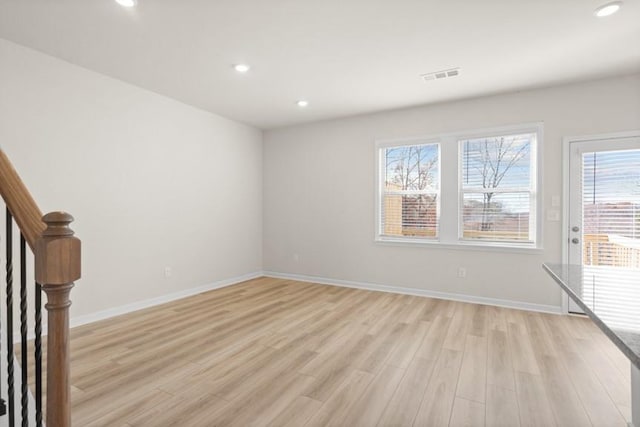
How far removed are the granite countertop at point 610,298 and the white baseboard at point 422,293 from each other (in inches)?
87.1

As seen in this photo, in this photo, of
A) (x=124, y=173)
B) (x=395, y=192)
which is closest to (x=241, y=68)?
(x=124, y=173)

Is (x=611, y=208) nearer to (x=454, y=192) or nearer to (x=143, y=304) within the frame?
(x=454, y=192)

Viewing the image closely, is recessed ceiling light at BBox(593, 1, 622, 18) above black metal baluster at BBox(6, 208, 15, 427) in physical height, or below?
above

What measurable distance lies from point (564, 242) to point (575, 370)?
1.83 metres

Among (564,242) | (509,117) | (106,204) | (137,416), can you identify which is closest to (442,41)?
(509,117)

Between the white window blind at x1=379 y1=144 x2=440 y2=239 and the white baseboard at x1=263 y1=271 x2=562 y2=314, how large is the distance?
800 mm

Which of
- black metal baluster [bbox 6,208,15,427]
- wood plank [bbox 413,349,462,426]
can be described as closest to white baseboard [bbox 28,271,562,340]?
wood plank [bbox 413,349,462,426]

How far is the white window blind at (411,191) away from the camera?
15.3 ft

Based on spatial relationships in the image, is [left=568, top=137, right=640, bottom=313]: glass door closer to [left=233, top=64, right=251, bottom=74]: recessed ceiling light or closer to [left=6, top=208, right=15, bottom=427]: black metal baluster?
[left=233, top=64, right=251, bottom=74]: recessed ceiling light

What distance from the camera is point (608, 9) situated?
94.3 inches

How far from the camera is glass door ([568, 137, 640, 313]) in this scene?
346 cm

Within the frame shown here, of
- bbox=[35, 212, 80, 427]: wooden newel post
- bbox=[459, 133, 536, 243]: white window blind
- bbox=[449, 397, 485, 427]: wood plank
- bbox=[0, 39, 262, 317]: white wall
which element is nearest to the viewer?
bbox=[35, 212, 80, 427]: wooden newel post

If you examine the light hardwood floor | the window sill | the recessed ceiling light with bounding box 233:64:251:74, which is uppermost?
the recessed ceiling light with bounding box 233:64:251:74

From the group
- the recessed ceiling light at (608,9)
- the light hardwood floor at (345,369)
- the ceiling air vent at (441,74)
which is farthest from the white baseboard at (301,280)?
the recessed ceiling light at (608,9)
